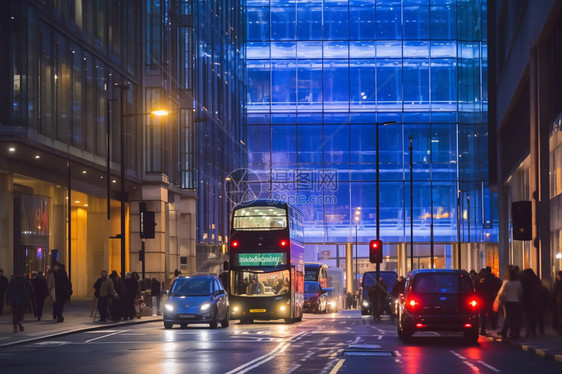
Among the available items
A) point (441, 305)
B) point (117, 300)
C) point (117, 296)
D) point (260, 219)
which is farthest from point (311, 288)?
point (441, 305)

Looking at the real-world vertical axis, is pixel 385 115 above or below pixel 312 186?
above

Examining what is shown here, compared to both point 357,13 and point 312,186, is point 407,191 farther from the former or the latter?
point 357,13

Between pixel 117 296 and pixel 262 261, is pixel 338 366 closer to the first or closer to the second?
pixel 117 296

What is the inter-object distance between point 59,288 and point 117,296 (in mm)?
2601

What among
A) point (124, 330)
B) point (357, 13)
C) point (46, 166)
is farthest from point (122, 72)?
point (357, 13)

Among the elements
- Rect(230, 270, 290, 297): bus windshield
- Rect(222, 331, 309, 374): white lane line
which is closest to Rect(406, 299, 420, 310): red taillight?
Rect(222, 331, 309, 374): white lane line

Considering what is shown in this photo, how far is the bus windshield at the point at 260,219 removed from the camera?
3878 cm

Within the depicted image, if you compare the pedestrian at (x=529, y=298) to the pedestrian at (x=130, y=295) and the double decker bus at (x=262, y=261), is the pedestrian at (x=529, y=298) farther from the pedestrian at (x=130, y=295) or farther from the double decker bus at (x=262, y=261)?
the pedestrian at (x=130, y=295)

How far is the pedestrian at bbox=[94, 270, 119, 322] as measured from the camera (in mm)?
36562

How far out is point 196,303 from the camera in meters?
34.2

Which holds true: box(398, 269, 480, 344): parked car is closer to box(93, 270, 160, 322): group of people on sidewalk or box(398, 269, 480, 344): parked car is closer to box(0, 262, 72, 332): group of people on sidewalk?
box(0, 262, 72, 332): group of people on sidewalk

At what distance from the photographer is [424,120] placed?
261ft

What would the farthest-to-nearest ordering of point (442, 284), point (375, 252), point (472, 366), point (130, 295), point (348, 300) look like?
point (348, 300), point (375, 252), point (130, 295), point (442, 284), point (472, 366)

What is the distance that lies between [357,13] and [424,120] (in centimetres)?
939
